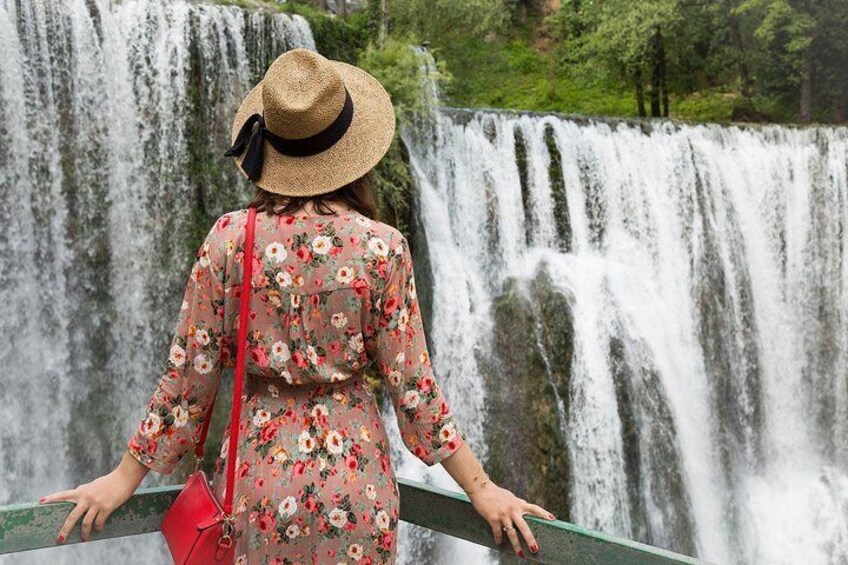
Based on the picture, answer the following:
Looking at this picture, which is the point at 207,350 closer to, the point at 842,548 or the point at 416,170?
the point at 416,170

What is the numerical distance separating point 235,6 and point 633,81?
11.0 metres

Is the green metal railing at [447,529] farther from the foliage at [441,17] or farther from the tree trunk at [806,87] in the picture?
the tree trunk at [806,87]

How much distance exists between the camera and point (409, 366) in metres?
1.49

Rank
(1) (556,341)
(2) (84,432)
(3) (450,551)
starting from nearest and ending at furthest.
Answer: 1. (2) (84,432)
2. (3) (450,551)
3. (1) (556,341)

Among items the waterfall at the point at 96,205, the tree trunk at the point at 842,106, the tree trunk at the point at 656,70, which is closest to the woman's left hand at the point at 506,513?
the waterfall at the point at 96,205

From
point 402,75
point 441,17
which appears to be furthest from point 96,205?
point 441,17

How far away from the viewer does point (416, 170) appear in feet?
30.5

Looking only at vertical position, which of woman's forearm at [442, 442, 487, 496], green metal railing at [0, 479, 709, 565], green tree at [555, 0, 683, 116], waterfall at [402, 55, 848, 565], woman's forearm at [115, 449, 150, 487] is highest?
green tree at [555, 0, 683, 116]

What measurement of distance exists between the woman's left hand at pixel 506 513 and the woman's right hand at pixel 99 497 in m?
0.65

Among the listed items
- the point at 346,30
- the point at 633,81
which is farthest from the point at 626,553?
the point at 633,81

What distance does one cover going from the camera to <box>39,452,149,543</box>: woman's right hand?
1453 mm

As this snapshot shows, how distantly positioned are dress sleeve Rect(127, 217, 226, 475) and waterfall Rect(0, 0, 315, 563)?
18.4 ft

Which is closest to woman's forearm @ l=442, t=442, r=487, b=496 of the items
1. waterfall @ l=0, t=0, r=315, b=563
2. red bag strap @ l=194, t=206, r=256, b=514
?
red bag strap @ l=194, t=206, r=256, b=514

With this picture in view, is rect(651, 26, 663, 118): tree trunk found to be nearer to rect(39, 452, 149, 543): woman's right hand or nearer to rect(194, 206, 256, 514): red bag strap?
rect(194, 206, 256, 514): red bag strap
